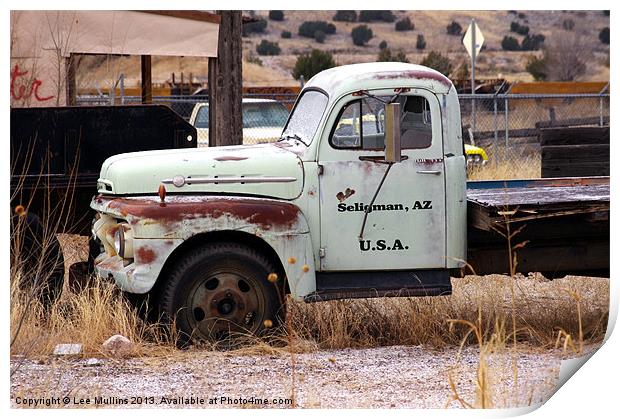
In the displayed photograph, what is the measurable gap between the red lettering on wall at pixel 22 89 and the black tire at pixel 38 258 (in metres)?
2.54

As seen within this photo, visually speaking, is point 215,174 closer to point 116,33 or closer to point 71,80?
point 116,33

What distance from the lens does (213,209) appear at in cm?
727

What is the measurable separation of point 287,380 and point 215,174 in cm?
160

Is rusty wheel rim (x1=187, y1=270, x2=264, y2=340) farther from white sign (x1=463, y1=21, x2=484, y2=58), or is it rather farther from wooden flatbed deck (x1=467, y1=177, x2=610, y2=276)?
white sign (x1=463, y1=21, x2=484, y2=58)

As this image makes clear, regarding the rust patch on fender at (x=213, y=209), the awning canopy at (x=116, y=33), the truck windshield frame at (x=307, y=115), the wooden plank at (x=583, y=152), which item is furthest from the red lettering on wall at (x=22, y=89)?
the wooden plank at (x=583, y=152)

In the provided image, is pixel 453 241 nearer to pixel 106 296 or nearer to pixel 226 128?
pixel 106 296

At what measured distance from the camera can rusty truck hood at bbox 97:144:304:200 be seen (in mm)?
7449

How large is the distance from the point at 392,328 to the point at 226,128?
3.76 m

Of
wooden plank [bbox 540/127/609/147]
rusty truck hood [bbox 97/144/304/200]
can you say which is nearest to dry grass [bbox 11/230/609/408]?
rusty truck hood [bbox 97/144/304/200]

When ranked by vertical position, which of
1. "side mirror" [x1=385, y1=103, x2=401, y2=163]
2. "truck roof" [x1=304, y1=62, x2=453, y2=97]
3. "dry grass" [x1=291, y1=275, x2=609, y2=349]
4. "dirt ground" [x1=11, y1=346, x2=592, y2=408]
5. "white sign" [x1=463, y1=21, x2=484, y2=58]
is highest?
"white sign" [x1=463, y1=21, x2=484, y2=58]

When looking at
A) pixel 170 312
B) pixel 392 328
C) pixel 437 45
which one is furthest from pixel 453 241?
pixel 437 45

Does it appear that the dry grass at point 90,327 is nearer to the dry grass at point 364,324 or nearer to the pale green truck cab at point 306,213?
the dry grass at point 364,324

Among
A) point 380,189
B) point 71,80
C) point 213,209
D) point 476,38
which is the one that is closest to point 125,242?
point 213,209

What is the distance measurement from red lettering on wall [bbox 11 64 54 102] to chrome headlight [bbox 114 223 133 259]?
3.77m
